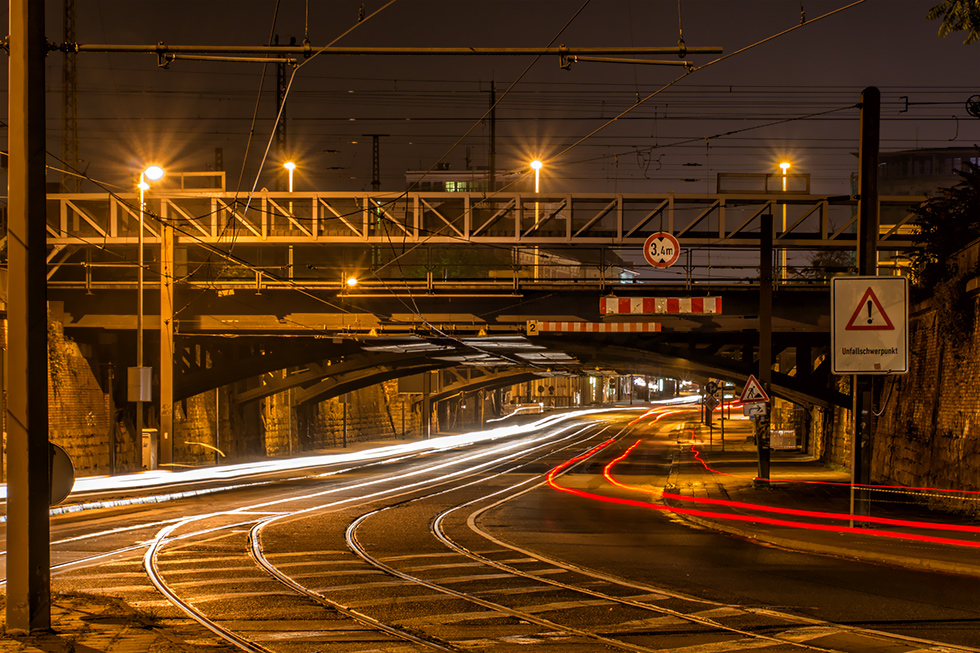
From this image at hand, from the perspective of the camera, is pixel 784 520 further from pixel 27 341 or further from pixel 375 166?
pixel 375 166

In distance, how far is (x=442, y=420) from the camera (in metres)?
86.6

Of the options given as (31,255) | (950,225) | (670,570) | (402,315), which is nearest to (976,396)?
(950,225)

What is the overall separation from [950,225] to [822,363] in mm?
16062

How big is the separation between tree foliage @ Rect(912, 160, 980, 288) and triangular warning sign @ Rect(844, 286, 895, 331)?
340 inches

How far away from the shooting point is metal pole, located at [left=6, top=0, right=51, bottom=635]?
8.06 metres

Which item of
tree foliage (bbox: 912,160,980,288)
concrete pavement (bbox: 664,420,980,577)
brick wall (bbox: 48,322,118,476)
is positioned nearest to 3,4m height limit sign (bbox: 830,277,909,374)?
concrete pavement (bbox: 664,420,980,577)

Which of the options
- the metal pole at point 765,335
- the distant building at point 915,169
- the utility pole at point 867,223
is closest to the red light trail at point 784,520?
the utility pole at point 867,223

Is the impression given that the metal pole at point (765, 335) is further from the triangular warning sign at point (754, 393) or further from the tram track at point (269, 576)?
the tram track at point (269, 576)

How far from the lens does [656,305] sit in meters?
33.0

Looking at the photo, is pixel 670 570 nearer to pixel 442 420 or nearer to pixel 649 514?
pixel 649 514

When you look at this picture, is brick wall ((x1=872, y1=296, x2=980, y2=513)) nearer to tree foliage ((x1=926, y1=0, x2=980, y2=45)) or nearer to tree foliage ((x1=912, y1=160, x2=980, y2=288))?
tree foliage ((x1=912, y1=160, x2=980, y2=288))

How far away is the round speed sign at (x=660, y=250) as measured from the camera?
29.0 metres

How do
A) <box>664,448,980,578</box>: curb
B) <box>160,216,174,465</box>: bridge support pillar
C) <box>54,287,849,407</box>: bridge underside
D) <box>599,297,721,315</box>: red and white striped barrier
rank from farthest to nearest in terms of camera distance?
<box>54,287,849,407</box>: bridge underside → <box>599,297,721,315</box>: red and white striped barrier → <box>160,216,174,465</box>: bridge support pillar → <box>664,448,980,578</box>: curb

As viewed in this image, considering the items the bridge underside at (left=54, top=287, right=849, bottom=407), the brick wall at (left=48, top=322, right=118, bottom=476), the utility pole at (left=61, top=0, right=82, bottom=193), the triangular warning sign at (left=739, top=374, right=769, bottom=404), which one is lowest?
the brick wall at (left=48, top=322, right=118, bottom=476)
